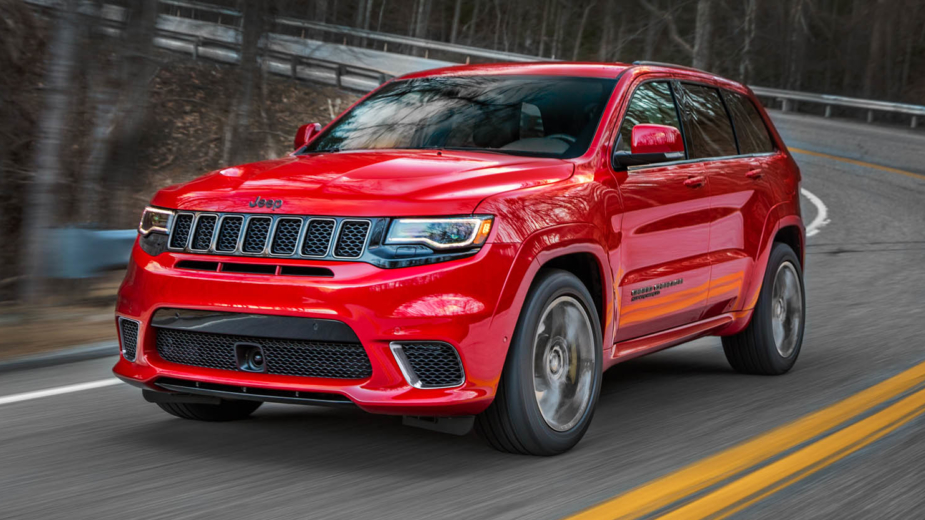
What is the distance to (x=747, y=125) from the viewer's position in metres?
7.65

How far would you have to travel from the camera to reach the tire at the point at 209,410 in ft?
19.2

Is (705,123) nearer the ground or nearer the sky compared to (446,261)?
nearer the sky

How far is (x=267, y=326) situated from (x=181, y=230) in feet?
2.20

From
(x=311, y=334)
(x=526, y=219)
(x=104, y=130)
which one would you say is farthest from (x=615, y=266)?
(x=104, y=130)

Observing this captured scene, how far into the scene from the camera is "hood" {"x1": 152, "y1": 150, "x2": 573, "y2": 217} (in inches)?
190

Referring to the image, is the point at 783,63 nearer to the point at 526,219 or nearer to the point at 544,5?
the point at 544,5

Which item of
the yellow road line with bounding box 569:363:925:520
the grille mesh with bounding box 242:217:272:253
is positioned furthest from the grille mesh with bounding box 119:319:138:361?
the yellow road line with bounding box 569:363:925:520

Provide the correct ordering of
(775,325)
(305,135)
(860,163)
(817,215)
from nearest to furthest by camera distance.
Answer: (305,135)
(775,325)
(817,215)
(860,163)

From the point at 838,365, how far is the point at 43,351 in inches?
200

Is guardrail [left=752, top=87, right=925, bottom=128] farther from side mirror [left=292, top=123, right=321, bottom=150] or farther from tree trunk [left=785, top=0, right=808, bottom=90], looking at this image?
side mirror [left=292, top=123, right=321, bottom=150]

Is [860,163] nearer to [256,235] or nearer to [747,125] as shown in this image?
[747,125]

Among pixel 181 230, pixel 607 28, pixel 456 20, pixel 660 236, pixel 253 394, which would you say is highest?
pixel 456 20

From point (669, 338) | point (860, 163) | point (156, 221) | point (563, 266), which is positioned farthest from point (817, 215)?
point (156, 221)

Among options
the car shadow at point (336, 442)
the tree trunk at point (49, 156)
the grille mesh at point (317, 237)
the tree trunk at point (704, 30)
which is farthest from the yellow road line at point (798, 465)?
the tree trunk at point (704, 30)
